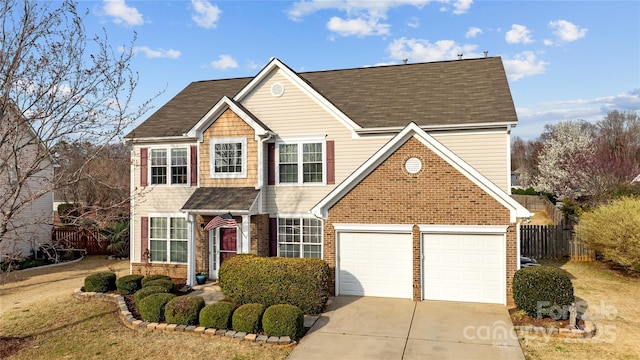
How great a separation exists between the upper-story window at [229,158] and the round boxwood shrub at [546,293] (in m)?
10.1

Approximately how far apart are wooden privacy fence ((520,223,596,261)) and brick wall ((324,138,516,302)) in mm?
9489

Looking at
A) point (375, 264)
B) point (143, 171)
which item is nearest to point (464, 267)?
point (375, 264)

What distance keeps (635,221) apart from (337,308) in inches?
454

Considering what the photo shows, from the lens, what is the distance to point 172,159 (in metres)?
16.3

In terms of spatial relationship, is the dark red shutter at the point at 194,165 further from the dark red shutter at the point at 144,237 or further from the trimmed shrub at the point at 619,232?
the trimmed shrub at the point at 619,232

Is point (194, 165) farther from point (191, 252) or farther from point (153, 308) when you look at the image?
point (153, 308)

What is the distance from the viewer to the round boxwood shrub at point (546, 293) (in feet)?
32.6

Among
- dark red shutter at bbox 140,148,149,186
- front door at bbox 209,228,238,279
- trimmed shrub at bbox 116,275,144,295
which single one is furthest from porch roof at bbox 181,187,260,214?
trimmed shrub at bbox 116,275,144,295

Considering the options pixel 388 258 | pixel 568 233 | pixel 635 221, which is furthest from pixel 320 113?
pixel 568 233

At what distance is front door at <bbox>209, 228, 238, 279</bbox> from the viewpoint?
15469 millimetres

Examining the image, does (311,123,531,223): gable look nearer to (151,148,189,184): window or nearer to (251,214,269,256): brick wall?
(251,214,269,256): brick wall

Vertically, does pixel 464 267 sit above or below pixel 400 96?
below

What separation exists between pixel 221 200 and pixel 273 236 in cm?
244

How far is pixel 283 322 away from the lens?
9266mm
